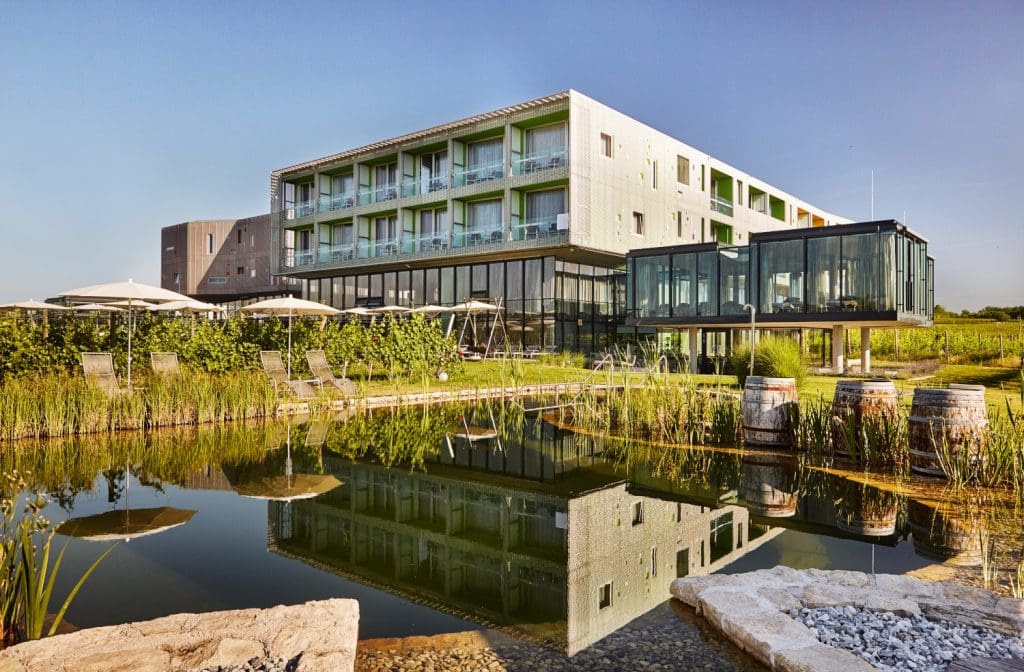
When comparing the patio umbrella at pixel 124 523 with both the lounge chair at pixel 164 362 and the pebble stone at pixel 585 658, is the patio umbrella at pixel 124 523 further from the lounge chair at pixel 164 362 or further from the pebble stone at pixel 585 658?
the lounge chair at pixel 164 362

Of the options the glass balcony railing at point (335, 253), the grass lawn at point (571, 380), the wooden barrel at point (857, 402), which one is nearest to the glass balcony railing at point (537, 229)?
the grass lawn at point (571, 380)

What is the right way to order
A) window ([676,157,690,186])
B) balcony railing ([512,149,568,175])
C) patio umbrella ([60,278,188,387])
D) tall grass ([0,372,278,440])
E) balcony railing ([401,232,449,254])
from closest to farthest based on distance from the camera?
tall grass ([0,372,278,440]), patio umbrella ([60,278,188,387]), balcony railing ([512,149,568,175]), balcony railing ([401,232,449,254]), window ([676,157,690,186])

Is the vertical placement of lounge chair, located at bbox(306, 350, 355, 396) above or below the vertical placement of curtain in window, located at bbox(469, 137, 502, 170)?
below

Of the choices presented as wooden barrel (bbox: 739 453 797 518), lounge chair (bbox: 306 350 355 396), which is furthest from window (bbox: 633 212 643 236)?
wooden barrel (bbox: 739 453 797 518)

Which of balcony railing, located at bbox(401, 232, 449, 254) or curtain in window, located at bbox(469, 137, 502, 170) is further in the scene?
balcony railing, located at bbox(401, 232, 449, 254)

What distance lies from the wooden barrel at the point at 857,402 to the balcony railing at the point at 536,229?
16152mm

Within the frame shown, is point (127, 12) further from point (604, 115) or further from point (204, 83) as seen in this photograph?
point (604, 115)

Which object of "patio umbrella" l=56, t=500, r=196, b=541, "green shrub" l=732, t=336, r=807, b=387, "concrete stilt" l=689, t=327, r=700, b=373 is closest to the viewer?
"patio umbrella" l=56, t=500, r=196, b=541

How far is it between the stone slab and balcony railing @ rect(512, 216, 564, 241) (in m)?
20.7

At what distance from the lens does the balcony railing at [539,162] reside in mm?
23016

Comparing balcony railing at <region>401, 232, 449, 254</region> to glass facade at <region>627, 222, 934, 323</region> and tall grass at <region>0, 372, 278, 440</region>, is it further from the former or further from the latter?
tall grass at <region>0, 372, 278, 440</region>

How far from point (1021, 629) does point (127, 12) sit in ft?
50.9

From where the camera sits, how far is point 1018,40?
14.8 m

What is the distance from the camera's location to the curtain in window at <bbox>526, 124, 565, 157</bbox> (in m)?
24.1
